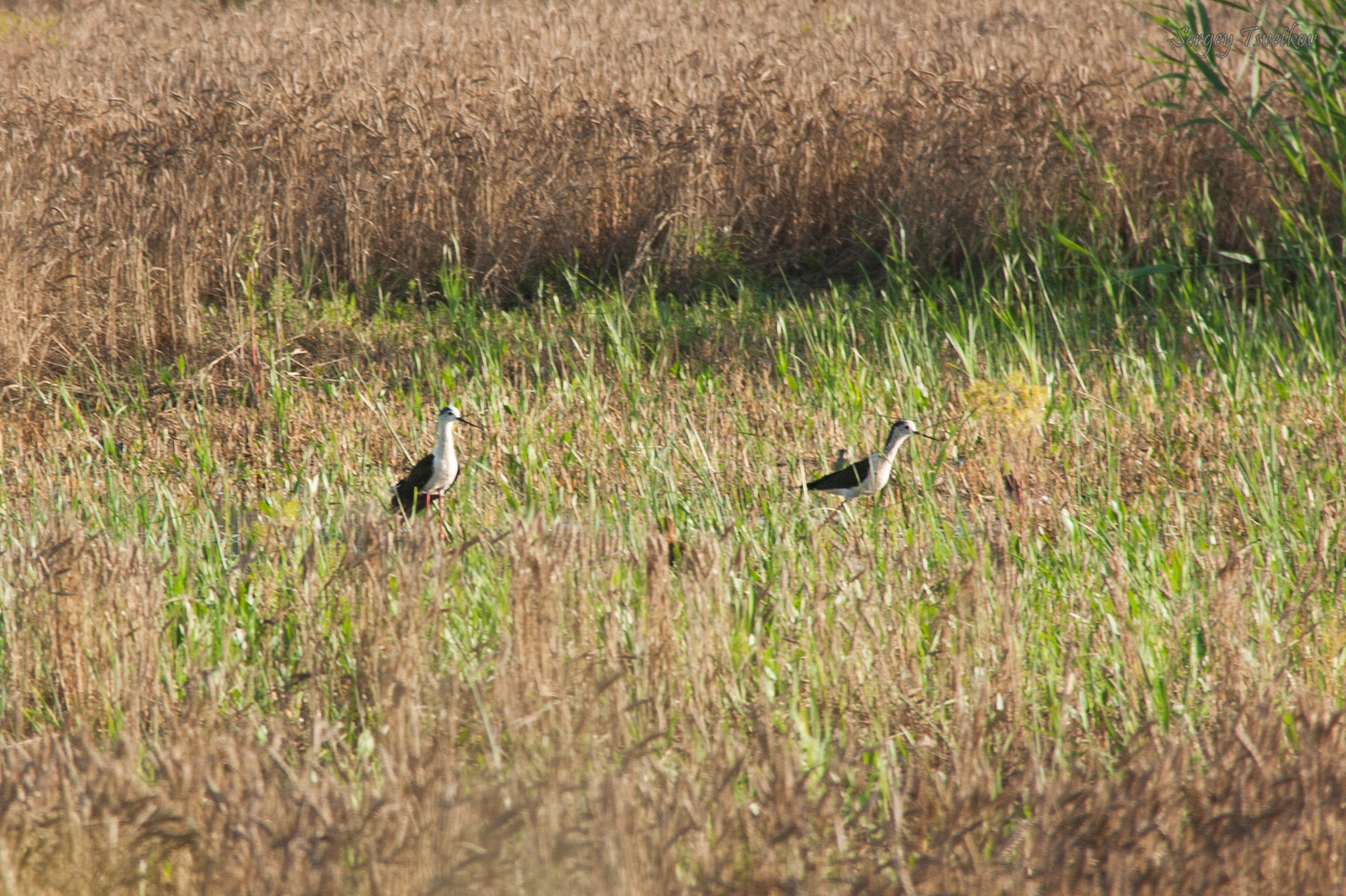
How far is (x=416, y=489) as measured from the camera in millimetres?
4055

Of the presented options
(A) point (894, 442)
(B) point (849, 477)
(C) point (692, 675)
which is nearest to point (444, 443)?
(B) point (849, 477)

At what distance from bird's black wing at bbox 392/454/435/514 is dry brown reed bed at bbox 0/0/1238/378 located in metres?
2.45

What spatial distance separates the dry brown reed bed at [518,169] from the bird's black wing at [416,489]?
2.45 m

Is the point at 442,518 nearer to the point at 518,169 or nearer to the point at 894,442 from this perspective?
the point at 894,442

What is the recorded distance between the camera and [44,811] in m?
1.98

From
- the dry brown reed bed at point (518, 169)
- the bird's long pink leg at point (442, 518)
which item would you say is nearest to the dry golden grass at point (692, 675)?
the bird's long pink leg at point (442, 518)

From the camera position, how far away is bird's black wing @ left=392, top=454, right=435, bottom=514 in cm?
404

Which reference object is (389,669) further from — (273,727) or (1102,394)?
(1102,394)

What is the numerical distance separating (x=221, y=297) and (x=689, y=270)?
273 centimetres

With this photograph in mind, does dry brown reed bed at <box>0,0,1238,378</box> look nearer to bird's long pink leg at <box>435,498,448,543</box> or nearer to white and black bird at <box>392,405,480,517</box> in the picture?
white and black bird at <box>392,405,480,517</box>

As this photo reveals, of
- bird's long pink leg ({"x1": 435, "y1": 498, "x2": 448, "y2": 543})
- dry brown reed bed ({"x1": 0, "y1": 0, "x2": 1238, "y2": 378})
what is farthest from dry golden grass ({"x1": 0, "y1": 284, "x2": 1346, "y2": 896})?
dry brown reed bed ({"x1": 0, "y1": 0, "x2": 1238, "y2": 378})

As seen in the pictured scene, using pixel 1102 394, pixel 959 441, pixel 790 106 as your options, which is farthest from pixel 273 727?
pixel 790 106

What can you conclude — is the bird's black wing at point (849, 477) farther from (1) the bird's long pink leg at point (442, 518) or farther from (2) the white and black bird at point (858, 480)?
(1) the bird's long pink leg at point (442, 518)

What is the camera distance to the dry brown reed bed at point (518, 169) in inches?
248
